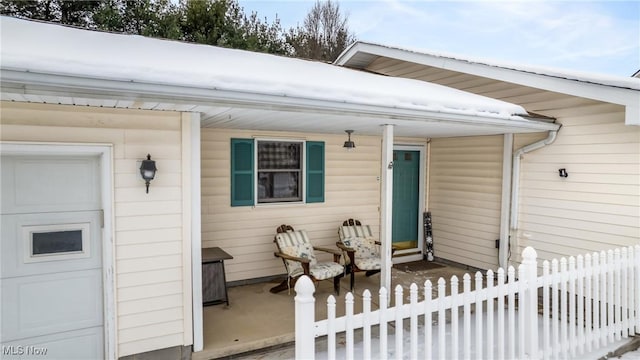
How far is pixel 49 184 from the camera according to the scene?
10.8ft

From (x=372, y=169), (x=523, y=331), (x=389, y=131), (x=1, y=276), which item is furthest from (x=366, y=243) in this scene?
(x=1, y=276)

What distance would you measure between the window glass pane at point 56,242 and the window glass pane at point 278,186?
283 centimetres

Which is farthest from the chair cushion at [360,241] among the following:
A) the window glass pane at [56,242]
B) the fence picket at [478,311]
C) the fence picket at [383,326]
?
the window glass pane at [56,242]

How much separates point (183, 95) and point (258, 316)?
8.99ft

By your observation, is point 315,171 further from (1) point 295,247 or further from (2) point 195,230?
(2) point 195,230

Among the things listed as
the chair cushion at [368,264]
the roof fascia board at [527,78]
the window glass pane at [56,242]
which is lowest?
the chair cushion at [368,264]

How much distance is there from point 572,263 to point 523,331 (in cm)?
89

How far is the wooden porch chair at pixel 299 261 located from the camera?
520 centimetres

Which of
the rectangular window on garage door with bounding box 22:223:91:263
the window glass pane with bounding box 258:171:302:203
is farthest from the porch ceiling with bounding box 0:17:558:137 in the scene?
the window glass pane with bounding box 258:171:302:203

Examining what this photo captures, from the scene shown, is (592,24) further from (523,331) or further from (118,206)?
(118,206)

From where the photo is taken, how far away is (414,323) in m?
2.79

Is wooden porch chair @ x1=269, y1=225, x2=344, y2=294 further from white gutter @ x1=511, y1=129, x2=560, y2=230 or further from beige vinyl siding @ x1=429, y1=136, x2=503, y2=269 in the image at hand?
white gutter @ x1=511, y1=129, x2=560, y2=230

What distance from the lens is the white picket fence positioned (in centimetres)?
251

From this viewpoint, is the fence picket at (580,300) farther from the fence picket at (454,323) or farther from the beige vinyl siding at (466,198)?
the beige vinyl siding at (466,198)
